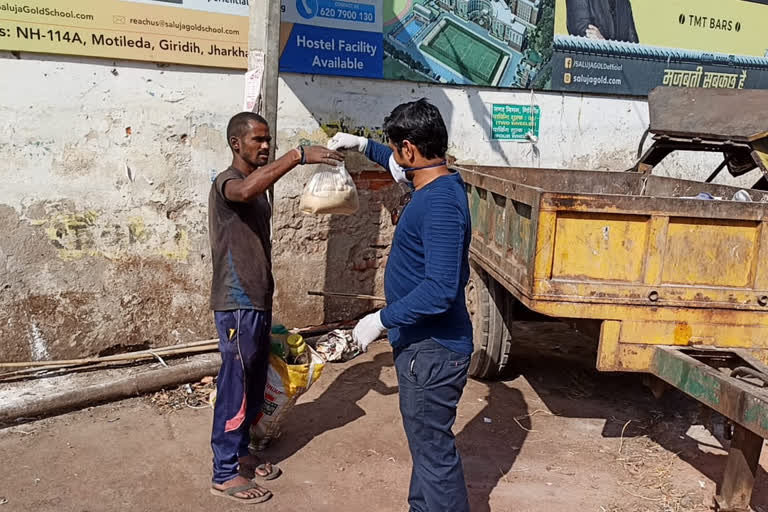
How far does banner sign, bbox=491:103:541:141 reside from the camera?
6359mm

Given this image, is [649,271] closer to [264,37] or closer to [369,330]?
[369,330]

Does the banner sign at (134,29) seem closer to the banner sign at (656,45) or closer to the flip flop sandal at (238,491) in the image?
the flip flop sandal at (238,491)

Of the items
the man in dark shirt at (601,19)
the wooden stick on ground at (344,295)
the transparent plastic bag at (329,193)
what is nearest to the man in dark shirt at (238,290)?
the transparent plastic bag at (329,193)

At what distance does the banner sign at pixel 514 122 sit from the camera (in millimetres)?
6359

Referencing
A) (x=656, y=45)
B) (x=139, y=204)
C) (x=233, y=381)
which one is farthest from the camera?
(x=656, y=45)

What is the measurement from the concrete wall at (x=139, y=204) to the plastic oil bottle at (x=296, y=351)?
5.74 feet

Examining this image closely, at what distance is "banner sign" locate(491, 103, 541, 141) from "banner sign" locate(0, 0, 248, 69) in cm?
240

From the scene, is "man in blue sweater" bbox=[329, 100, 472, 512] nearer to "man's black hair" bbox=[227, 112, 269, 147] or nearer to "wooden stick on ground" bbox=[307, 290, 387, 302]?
"man's black hair" bbox=[227, 112, 269, 147]

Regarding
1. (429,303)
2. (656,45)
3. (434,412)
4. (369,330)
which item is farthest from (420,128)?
(656,45)

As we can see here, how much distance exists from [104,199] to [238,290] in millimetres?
2024

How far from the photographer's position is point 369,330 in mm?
2703

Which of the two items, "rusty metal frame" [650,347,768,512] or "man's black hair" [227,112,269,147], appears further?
"man's black hair" [227,112,269,147]

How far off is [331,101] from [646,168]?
101 inches

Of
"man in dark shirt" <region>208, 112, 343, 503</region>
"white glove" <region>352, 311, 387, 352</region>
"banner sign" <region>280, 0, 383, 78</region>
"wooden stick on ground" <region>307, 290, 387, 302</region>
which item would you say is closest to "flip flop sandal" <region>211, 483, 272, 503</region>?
"man in dark shirt" <region>208, 112, 343, 503</region>
